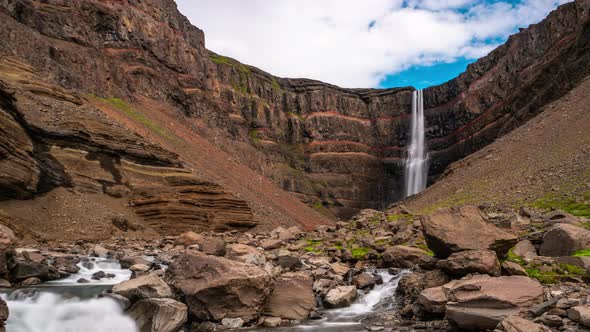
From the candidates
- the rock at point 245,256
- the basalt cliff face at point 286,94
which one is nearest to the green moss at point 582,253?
the rock at point 245,256

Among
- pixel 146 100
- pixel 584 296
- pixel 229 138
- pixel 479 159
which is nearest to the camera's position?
pixel 584 296

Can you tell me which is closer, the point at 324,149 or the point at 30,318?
the point at 30,318

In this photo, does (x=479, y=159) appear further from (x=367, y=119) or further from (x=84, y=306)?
(x=367, y=119)

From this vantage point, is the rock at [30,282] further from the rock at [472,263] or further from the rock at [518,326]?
the rock at [518,326]

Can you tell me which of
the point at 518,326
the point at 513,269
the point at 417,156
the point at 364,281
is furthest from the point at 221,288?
the point at 417,156

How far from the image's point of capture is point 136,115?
5278 cm

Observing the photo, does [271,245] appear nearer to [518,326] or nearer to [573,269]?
[573,269]

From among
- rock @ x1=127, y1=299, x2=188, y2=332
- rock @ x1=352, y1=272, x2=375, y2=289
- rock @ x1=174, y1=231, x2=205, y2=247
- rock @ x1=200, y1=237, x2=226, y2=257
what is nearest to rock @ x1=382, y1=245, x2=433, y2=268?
rock @ x1=352, y1=272, x2=375, y2=289

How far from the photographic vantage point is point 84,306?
42.3 ft

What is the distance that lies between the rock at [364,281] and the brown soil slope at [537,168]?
1424cm

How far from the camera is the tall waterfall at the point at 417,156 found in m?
94.6

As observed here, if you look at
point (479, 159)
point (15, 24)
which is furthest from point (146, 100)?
point (479, 159)

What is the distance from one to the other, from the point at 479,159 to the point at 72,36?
62061mm

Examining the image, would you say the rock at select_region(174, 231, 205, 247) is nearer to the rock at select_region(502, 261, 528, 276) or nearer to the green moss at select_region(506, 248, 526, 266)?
the green moss at select_region(506, 248, 526, 266)
